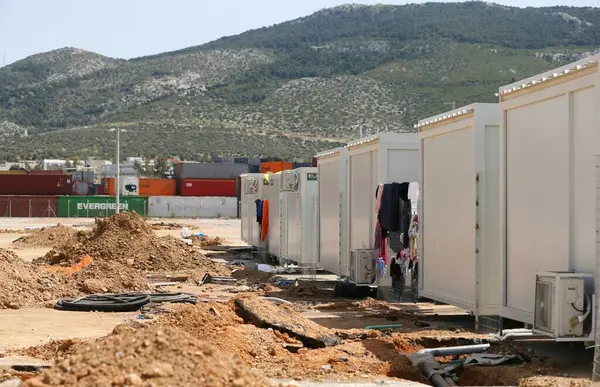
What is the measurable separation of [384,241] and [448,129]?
3587 mm

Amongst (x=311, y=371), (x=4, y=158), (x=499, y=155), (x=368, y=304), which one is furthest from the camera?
(x=4, y=158)

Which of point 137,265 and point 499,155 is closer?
point 499,155

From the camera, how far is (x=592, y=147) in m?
11.0

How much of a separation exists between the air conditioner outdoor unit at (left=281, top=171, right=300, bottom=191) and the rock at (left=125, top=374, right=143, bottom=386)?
19.3m

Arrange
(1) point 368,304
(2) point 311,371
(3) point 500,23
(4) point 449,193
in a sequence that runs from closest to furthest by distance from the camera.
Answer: (2) point 311,371 < (4) point 449,193 < (1) point 368,304 < (3) point 500,23

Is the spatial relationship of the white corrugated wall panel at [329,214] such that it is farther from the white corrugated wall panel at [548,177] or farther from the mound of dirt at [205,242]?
the mound of dirt at [205,242]

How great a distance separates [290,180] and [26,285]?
8.69 meters

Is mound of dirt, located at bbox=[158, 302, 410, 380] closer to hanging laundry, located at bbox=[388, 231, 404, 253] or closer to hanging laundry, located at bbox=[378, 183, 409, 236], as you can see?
hanging laundry, located at bbox=[378, 183, 409, 236]

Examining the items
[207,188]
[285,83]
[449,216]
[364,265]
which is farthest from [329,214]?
[285,83]

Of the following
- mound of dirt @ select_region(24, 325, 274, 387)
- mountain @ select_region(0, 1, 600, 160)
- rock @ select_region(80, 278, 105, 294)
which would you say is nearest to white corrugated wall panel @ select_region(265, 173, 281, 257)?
rock @ select_region(80, 278, 105, 294)

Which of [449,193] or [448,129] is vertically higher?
[448,129]

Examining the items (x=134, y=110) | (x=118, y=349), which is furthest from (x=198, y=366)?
(x=134, y=110)

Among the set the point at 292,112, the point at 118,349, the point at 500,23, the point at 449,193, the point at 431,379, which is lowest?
the point at 431,379

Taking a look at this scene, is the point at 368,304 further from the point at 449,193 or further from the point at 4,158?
the point at 4,158
